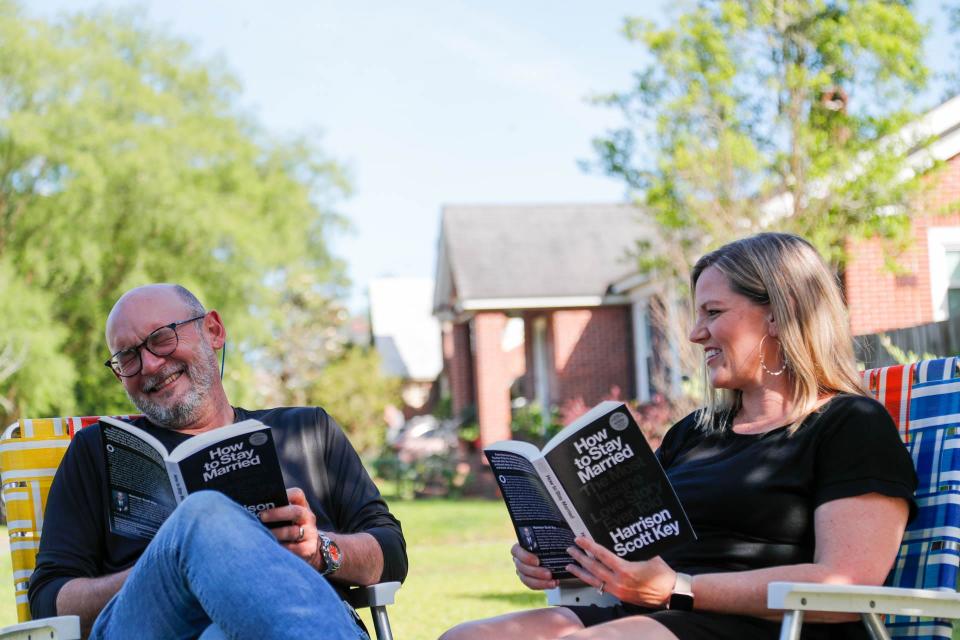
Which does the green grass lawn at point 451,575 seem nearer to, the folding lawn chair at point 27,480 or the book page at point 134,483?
the folding lawn chair at point 27,480

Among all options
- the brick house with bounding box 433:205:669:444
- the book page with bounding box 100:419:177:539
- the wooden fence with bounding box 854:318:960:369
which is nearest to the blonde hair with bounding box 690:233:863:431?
the book page with bounding box 100:419:177:539

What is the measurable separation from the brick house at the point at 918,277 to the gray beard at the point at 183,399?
1074cm

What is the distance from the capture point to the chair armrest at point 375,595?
3113 millimetres

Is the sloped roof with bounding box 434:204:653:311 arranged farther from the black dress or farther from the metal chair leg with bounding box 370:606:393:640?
the black dress

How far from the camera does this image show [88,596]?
292 centimetres

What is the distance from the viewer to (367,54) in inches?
768

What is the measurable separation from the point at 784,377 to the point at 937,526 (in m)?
0.52

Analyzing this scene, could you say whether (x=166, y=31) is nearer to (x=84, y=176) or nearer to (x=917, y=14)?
(x=84, y=176)

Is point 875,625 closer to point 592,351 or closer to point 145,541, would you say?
point 145,541

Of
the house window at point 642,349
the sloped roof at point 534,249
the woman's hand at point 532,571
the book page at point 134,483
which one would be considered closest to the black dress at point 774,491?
the woman's hand at point 532,571

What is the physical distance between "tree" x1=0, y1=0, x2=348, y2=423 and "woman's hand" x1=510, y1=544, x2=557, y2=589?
1919 centimetres

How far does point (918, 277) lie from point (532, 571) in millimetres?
11406

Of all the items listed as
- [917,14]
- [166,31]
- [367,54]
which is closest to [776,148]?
[917,14]

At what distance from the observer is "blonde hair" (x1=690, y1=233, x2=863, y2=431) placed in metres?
2.82
